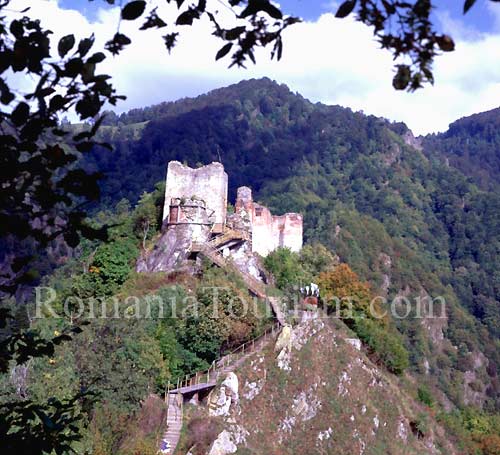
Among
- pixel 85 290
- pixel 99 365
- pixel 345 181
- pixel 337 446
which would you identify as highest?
pixel 345 181

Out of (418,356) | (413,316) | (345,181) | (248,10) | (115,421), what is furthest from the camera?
(345,181)

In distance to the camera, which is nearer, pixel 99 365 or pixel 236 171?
pixel 99 365

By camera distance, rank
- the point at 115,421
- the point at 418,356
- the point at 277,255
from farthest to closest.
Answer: the point at 418,356 < the point at 277,255 < the point at 115,421

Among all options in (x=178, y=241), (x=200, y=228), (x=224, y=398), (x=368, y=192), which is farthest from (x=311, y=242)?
(x=224, y=398)

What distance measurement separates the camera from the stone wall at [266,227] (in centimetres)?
4209

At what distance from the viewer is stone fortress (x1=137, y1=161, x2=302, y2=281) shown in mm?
36188

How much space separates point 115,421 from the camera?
24.3 meters

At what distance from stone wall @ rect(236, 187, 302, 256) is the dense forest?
5.11 feet

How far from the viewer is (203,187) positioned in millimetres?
38344

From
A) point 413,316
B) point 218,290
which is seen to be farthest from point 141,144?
point 218,290

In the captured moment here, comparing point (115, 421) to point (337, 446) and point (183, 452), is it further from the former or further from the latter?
point (337, 446)

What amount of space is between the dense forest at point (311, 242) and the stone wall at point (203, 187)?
2259mm

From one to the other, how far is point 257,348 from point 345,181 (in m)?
115

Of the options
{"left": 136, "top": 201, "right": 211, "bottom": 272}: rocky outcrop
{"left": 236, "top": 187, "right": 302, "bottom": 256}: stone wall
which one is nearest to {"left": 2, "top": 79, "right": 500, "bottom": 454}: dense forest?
{"left": 136, "top": 201, "right": 211, "bottom": 272}: rocky outcrop
